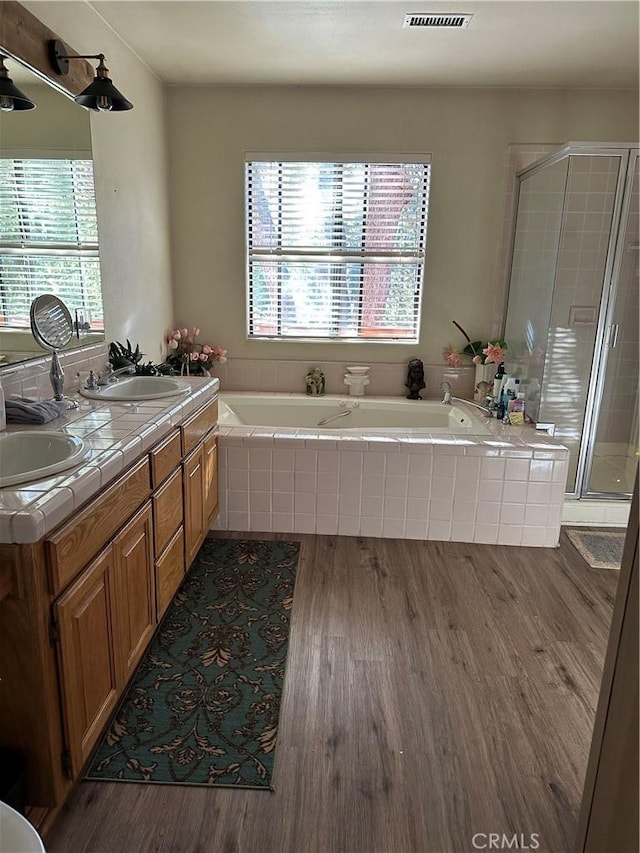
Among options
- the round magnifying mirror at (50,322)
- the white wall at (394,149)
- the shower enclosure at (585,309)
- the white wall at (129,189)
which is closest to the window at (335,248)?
the white wall at (394,149)

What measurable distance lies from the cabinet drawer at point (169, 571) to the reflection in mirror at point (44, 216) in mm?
891

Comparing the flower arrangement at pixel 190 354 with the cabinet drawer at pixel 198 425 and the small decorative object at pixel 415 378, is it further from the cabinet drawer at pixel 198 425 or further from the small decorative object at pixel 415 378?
the small decorative object at pixel 415 378

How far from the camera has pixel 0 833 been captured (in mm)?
736

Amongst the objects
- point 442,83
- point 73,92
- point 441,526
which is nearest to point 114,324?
point 73,92

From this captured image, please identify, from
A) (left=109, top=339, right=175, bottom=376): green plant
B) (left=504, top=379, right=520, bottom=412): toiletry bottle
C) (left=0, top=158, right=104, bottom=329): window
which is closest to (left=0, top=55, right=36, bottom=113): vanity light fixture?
(left=0, top=158, right=104, bottom=329): window

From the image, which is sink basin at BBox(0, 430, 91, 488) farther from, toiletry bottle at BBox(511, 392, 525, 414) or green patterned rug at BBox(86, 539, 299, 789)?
toiletry bottle at BBox(511, 392, 525, 414)

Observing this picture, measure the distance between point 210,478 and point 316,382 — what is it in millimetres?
1426

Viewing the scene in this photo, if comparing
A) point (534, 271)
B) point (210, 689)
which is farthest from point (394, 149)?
point (210, 689)

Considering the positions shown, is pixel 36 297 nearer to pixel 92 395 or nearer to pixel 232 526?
pixel 92 395

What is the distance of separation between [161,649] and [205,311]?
8.33 ft

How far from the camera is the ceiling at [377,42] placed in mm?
2533

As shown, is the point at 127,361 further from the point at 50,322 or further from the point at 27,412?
the point at 27,412

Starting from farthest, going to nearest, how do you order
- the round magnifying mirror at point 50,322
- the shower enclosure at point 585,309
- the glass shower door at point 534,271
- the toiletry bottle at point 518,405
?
the toiletry bottle at point 518,405, the glass shower door at point 534,271, the shower enclosure at point 585,309, the round magnifying mirror at point 50,322

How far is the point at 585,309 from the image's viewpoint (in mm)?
3139
